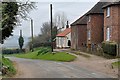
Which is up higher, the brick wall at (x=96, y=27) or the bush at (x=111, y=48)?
the brick wall at (x=96, y=27)

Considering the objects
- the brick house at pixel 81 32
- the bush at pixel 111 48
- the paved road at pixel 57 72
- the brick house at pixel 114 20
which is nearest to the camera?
the paved road at pixel 57 72

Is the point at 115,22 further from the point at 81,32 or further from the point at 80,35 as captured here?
the point at 80,35

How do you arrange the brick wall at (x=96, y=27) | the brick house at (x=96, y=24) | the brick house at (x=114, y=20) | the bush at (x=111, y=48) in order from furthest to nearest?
the brick wall at (x=96, y=27)
the brick house at (x=96, y=24)
the brick house at (x=114, y=20)
the bush at (x=111, y=48)

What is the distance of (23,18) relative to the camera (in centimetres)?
3231

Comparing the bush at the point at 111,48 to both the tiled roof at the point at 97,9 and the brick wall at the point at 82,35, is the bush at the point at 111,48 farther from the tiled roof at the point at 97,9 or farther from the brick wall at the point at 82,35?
the brick wall at the point at 82,35

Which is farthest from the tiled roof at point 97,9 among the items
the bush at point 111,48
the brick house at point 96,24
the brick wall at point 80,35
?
the bush at point 111,48

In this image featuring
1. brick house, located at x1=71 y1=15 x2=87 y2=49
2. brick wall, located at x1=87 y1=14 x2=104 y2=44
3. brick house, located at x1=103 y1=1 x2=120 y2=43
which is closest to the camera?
brick house, located at x1=103 y1=1 x2=120 y2=43

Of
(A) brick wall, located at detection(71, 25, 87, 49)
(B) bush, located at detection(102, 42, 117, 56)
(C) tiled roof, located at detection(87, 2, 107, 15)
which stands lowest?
(B) bush, located at detection(102, 42, 117, 56)

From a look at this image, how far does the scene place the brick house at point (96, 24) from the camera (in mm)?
47938

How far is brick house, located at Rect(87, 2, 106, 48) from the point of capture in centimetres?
4794

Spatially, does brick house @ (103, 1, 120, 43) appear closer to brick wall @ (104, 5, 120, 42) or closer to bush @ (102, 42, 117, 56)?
brick wall @ (104, 5, 120, 42)

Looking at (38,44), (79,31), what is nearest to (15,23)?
(79,31)

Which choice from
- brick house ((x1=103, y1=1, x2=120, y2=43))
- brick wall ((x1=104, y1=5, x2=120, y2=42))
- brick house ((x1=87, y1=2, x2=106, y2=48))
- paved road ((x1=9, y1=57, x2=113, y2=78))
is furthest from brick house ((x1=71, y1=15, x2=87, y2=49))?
paved road ((x1=9, y1=57, x2=113, y2=78))

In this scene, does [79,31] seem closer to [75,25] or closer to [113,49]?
[75,25]
